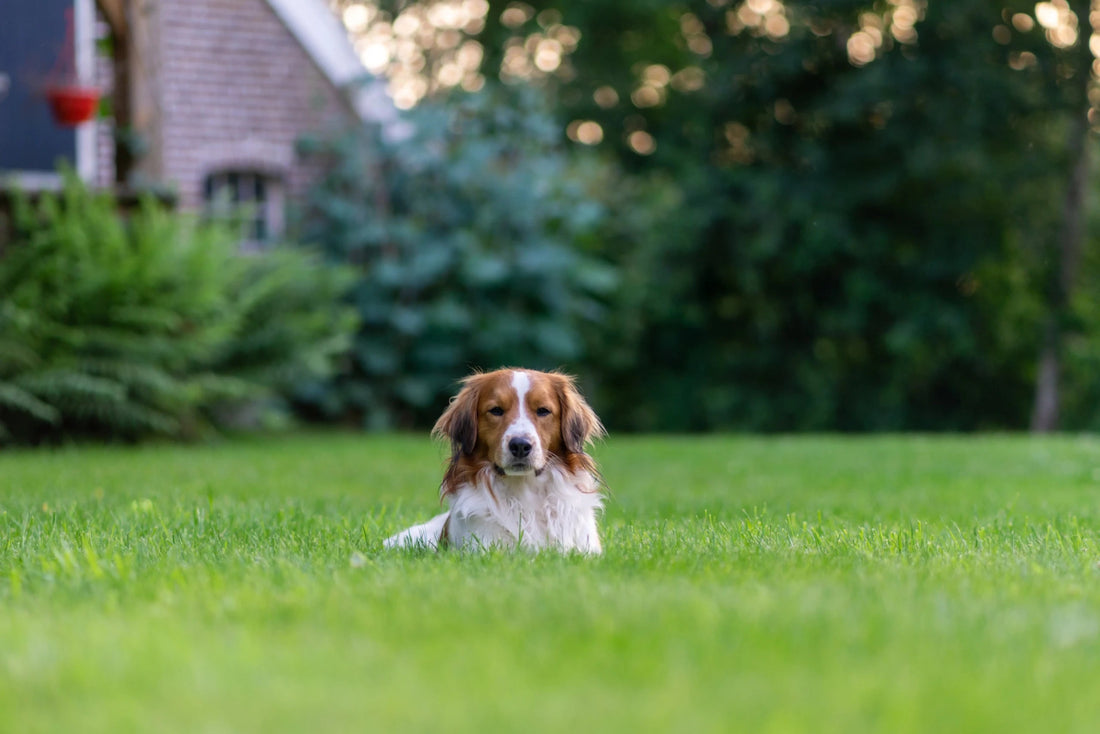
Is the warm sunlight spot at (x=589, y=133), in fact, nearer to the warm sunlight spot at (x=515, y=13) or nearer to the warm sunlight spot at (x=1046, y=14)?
the warm sunlight spot at (x=515, y=13)

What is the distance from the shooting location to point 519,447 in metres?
4.81

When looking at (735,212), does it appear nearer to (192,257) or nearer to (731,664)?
(192,257)

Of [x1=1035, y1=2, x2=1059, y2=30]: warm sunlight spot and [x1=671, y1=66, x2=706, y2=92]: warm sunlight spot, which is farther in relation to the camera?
[x1=671, y1=66, x2=706, y2=92]: warm sunlight spot

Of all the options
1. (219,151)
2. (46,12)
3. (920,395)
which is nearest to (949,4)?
(920,395)

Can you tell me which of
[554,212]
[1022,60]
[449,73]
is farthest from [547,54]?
[554,212]

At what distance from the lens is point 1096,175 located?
25203 millimetres

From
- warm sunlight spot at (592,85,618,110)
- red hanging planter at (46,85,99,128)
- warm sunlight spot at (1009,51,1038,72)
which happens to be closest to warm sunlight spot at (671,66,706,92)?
warm sunlight spot at (592,85,618,110)

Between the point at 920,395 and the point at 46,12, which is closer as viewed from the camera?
the point at 46,12

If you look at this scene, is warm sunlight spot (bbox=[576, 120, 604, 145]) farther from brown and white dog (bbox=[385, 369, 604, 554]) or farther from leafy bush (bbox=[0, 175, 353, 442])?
brown and white dog (bbox=[385, 369, 604, 554])

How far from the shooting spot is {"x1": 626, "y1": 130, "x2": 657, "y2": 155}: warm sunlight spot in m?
26.8

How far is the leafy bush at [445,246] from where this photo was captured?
17969 millimetres

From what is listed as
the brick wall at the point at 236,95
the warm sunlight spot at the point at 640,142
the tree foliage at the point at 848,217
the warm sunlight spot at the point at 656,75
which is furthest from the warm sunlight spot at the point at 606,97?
the brick wall at the point at 236,95

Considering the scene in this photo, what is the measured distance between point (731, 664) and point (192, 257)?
10404mm

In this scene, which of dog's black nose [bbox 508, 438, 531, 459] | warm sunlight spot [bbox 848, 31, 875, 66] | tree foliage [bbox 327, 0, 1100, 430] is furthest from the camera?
warm sunlight spot [bbox 848, 31, 875, 66]
